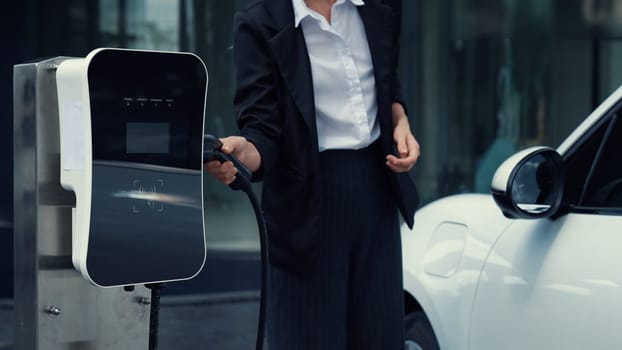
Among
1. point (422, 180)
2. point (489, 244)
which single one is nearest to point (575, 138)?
point (489, 244)

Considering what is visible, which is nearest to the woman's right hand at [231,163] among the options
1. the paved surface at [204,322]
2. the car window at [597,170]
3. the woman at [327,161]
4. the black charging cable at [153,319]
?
the woman at [327,161]

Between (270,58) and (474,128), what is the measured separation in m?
7.62

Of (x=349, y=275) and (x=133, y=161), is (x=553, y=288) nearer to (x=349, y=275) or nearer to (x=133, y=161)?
(x=349, y=275)

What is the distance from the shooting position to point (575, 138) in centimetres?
330

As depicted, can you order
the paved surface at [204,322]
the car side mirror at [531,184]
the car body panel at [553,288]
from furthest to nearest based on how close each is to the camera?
the paved surface at [204,322] → the car side mirror at [531,184] → the car body panel at [553,288]

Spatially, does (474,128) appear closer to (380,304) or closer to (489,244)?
(489,244)

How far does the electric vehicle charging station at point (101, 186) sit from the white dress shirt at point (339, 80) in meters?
0.41

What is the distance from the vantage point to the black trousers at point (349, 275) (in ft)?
8.76

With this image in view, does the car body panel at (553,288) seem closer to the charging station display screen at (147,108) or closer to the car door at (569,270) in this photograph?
the car door at (569,270)

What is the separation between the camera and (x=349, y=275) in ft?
8.96

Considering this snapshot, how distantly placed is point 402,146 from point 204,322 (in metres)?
4.79

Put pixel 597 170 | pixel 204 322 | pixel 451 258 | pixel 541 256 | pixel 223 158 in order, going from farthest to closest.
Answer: pixel 204 322 < pixel 451 258 < pixel 597 170 < pixel 541 256 < pixel 223 158

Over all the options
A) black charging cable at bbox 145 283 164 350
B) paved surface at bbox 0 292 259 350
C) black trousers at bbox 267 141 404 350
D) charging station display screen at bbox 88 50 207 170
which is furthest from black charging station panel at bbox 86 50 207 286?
paved surface at bbox 0 292 259 350

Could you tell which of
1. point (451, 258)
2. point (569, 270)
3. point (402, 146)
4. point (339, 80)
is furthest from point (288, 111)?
point (451, 258)
